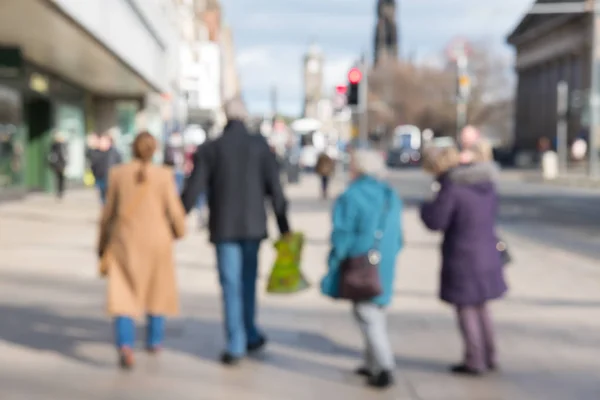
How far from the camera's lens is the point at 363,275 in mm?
7227

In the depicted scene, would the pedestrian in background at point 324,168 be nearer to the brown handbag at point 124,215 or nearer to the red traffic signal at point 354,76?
the red traffic signal at point 354,76

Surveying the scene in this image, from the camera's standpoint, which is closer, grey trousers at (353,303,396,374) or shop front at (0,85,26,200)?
grey trousers at (353,303,396,374)

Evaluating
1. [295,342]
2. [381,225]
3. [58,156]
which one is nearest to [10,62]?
[58,156]

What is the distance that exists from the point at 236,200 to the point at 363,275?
132 cm

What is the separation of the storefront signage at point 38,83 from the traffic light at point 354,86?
10458 mm

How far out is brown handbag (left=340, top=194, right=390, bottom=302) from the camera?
7.21 m

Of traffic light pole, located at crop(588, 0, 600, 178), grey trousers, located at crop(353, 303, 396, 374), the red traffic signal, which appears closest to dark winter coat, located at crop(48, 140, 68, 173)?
the red traffic signal

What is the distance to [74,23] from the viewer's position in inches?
826

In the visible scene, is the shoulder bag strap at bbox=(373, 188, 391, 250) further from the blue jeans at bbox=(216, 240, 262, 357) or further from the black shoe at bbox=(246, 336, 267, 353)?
the black shoe at bbox=(246, 336, 267, 353)

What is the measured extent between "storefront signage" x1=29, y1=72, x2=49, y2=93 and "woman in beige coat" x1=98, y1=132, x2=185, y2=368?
25.2 metres

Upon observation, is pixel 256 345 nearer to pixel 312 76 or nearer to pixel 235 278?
pixel 235 278

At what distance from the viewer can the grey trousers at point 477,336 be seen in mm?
7773

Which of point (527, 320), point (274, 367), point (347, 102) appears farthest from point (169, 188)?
point (347, 102)

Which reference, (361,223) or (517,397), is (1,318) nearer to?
(361,223)
